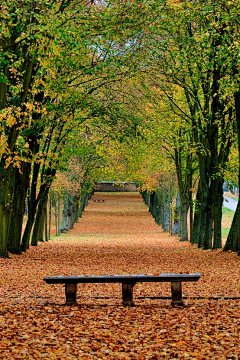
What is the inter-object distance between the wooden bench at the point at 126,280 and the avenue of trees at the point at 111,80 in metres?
3.02

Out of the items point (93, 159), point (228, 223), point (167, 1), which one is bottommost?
point (228, 223)

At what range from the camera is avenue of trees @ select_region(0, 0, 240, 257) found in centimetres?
1238

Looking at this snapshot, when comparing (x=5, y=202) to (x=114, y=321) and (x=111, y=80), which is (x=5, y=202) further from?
(x=114, y=321)

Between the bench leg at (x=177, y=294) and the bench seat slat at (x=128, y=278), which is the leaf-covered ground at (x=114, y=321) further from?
the bench seat slat at (x=128, y=278)

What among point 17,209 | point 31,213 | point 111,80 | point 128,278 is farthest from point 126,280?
point 31,213

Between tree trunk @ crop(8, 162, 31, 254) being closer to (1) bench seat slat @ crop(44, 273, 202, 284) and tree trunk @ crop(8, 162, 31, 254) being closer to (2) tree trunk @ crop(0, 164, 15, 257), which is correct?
(2) tree trunk @ crop(0, 164, 15, 257)

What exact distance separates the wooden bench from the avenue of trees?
3.02 meters

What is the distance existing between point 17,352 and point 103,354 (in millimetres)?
1037

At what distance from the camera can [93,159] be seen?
39.8 meters

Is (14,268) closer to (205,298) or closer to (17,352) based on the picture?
(205,298)

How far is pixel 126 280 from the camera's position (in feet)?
29.0

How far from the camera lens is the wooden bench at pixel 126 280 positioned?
8.64m

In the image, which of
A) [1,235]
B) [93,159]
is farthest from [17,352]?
[93,159]

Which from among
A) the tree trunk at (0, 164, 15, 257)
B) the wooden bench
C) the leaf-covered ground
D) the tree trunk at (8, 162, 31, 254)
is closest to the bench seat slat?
the wooden bench
